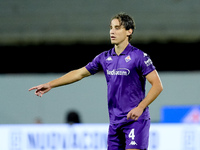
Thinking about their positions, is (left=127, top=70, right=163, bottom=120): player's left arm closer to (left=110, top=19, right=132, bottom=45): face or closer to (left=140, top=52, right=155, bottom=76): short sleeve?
(left=140, top=52, right=155, bottom=76): short sleeve

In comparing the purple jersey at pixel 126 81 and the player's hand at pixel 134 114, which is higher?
the purple jersey at pixel 126 81

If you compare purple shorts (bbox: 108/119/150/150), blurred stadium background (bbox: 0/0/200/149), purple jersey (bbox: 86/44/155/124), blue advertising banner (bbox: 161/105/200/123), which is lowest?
purple shorts (bbox: 108/119/150/150)

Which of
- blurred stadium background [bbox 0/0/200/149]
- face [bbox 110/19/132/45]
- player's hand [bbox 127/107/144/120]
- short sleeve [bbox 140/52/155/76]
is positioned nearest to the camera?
player's hand [bbox 127/107/144/120]

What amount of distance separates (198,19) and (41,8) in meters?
4.03

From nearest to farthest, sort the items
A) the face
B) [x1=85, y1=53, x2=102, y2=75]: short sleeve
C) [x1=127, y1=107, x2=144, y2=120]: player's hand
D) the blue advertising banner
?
[x1=127, y1=107, x2=144, y2=120]: player's hand → the face → [x1=85, y1=53, x2=102, y2=75]: short sleeve → the blue advertising banner

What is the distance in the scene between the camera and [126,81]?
427 cm

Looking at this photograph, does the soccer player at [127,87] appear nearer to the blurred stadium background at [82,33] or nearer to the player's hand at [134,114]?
the player's hand at [134,114]

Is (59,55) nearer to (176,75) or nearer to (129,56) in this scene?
(176,75)

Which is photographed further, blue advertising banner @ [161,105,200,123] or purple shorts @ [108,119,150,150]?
blue advertising banner @ [161,105,200,123]

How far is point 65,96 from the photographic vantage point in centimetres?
1034

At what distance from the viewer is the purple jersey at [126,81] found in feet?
14.0

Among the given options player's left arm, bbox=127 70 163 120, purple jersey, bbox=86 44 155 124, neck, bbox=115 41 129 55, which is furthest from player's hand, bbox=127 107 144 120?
neck, bbox=115 41 129 55

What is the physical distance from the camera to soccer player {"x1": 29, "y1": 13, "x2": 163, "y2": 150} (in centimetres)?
423

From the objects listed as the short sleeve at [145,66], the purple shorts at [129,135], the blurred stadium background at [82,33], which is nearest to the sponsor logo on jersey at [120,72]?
the short sleeve at [145,66]
